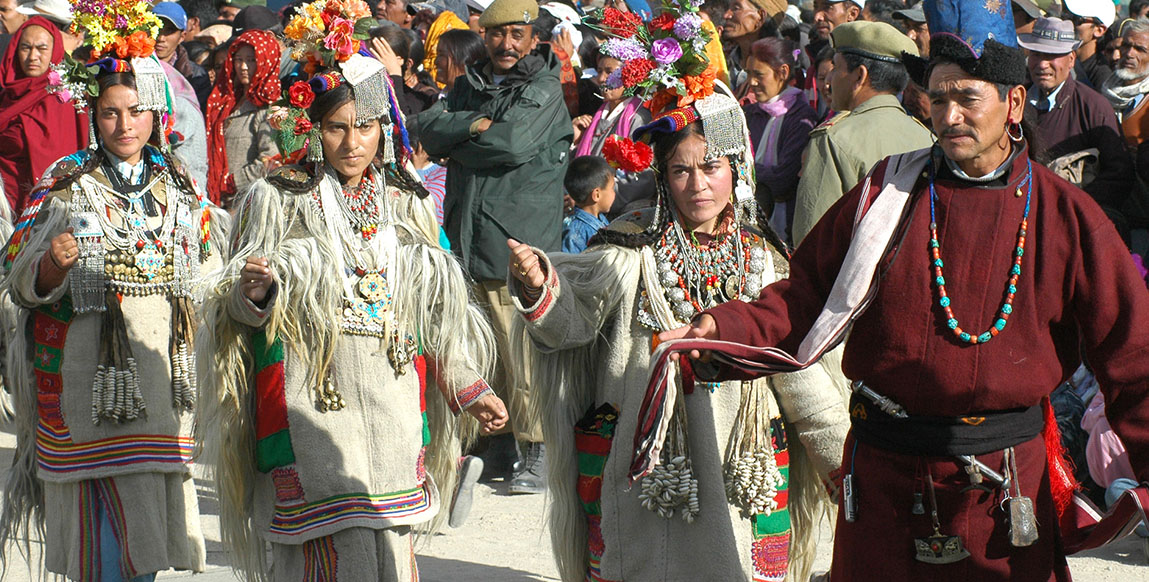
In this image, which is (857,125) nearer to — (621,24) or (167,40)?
(621,24)

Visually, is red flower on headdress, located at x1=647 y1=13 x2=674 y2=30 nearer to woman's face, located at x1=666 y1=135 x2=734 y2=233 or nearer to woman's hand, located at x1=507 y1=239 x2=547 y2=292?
woman's face, located at x1=666 y1=135 x2=734 y2=233

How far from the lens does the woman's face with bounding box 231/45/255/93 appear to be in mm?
8547

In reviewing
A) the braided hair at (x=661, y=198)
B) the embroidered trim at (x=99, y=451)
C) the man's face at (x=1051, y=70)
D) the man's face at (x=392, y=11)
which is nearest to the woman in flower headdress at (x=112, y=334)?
the embroidered trim at (x=99, y=451)

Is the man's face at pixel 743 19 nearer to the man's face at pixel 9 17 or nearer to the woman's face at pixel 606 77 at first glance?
the woman's face at pixel 606 77

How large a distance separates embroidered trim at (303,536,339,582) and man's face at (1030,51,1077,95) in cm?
448

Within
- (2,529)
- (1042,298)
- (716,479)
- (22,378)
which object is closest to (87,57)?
(22,378)

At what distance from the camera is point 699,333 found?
10.7 feet

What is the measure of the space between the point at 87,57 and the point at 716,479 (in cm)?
275

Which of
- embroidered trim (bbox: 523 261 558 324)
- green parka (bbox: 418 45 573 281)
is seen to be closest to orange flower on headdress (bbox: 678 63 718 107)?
embroidered trim (bbox: 523 261 558 324)

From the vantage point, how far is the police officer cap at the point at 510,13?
23.6 feet

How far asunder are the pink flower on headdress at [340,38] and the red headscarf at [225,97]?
11.5 ft

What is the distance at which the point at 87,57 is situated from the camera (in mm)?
4984

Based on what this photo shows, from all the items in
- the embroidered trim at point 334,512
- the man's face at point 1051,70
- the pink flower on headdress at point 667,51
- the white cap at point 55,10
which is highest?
the pink flower on headdress at point 667,51

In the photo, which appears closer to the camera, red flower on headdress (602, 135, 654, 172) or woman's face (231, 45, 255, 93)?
red flower on headdress (602, 135, 654, 172)
